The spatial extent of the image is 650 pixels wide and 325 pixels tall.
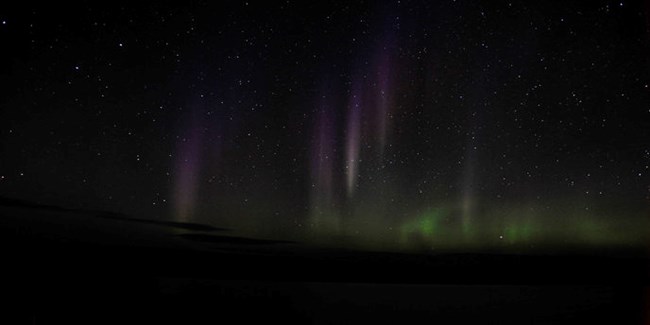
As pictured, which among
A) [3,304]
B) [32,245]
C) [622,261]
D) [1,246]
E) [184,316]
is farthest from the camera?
[622,261]

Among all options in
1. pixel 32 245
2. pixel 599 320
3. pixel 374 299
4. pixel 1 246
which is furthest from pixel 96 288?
pixel 599 320

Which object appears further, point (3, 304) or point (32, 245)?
point (32, 245)

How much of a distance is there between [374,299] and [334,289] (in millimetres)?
4702

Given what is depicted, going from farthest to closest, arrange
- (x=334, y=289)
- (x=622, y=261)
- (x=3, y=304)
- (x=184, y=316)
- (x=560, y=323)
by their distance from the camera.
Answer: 1. (x=622, y=261)
2. (x=334, y=289)
3. (x=560, y=323)
4. (x=184, y=316)
5. (x=3, y=304)

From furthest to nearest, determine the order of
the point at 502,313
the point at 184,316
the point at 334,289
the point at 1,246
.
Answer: the point at 334,289
the point at 1,246
the point at 502,313
the point at 184,316

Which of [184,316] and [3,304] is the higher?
[3,304]

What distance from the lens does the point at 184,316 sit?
1168cm

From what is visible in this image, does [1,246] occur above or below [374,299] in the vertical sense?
above

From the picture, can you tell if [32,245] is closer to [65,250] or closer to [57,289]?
[57,289]

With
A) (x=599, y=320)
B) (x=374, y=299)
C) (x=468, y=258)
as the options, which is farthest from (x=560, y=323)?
(x=468, y=258)

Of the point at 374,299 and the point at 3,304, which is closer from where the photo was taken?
the point at 3,304

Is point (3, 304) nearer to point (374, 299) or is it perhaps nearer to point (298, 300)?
point (298, 300)

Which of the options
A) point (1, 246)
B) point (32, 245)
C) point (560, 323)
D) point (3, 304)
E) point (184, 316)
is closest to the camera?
point (3, 304)

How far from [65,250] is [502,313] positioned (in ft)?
59.5
